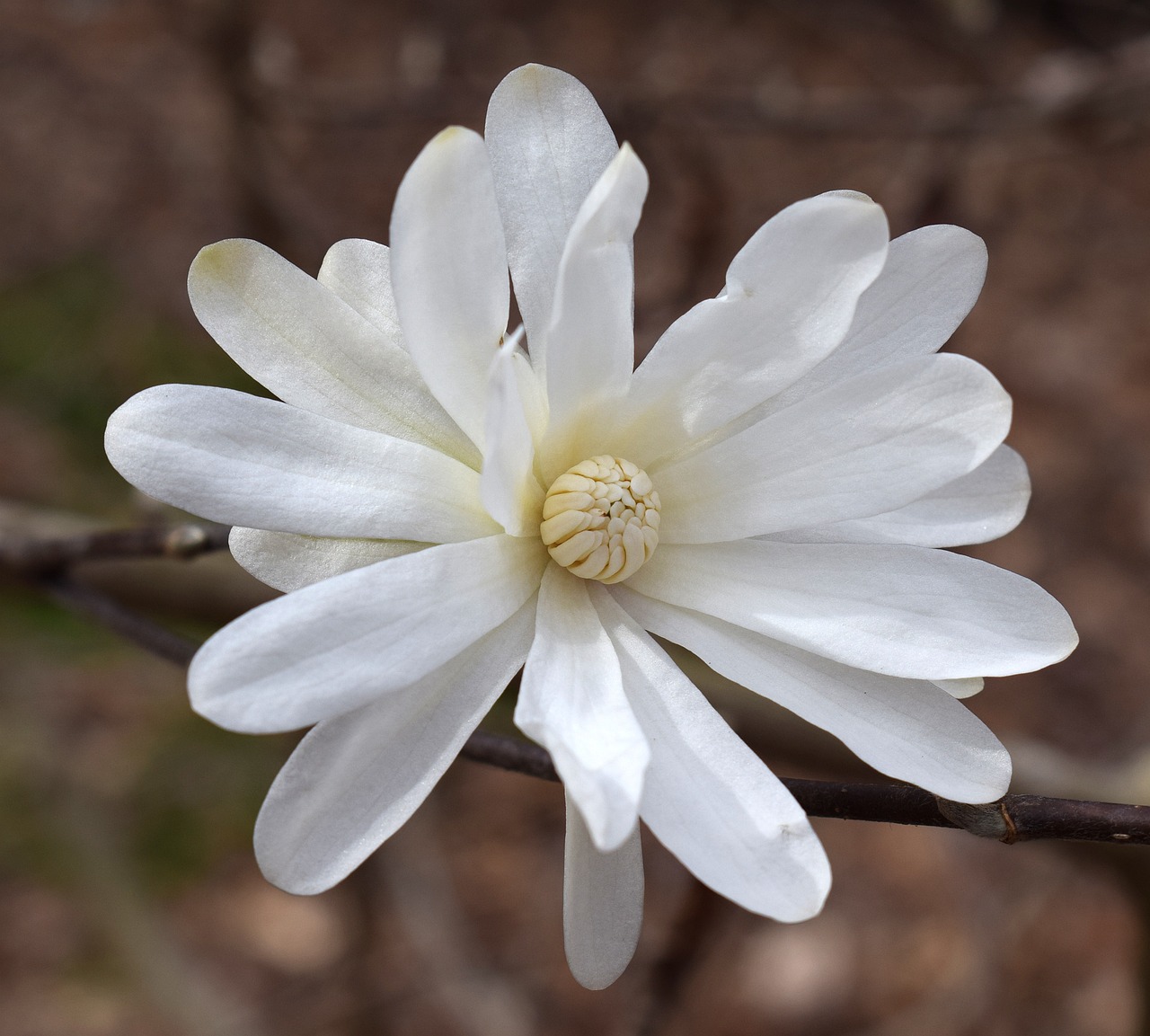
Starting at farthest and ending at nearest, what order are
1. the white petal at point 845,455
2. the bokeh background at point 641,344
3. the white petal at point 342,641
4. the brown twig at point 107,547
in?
the bokeh background at point 641,344 → the brown twig at point 107,547 → the white petal at point 845,455 → the white petal at point 342,641

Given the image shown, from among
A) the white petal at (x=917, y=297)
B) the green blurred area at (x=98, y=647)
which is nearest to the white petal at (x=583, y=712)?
the white petal at (x=917, y=297)

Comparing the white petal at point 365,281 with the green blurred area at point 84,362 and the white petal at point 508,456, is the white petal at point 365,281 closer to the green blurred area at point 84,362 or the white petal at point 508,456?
the white petal at point 508,456

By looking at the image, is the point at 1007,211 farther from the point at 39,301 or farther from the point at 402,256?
the point at 402,256

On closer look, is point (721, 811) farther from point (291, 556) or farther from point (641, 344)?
point (641, 344)

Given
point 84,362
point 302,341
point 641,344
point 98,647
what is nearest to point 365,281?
point 302,341

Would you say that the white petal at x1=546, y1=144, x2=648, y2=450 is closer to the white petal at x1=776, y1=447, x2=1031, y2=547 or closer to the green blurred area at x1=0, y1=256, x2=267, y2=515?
the white petal at x1=776, y1=447, x2=1031, y2=547

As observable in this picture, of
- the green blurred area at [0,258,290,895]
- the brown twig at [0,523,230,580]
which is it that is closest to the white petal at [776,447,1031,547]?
the brown twig at [0,523,230,580]

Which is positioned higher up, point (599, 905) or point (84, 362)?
point (599, 905)
